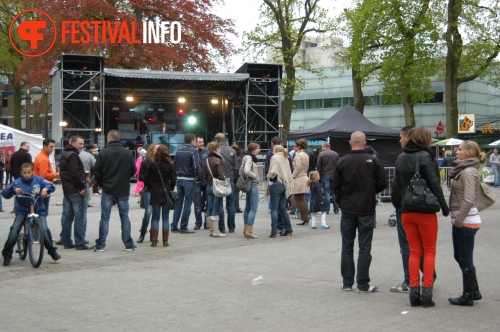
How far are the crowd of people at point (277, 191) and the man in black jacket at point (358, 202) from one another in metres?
0.01

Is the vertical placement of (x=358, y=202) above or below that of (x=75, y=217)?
above

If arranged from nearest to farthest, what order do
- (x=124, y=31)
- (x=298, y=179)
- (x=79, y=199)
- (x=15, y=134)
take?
(x=79, y=199)
(x=298, y=179)
(x=15, y=134)
(x=124, y=31)

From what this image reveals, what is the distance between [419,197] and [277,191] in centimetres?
605

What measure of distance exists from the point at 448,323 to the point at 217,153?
7434 mm

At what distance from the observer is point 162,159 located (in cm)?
1194

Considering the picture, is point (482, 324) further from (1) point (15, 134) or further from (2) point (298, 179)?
(1) point (15, 134)

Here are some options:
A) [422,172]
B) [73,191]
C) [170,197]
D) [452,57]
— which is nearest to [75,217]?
[73,191]

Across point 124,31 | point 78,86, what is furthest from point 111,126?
point 124,31

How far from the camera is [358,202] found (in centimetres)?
787

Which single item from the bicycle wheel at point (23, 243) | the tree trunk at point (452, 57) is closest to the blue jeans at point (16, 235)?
the bicycle wheel at point (23, 243)

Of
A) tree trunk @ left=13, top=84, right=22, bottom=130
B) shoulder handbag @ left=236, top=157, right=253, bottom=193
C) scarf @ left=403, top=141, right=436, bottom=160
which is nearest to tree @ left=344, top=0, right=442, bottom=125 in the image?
tree trunk @ left=13, top=84, right=22, bottom=130

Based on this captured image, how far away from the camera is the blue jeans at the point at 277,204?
12820 millimetres

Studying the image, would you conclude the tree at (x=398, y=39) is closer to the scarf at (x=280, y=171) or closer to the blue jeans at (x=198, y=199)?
the blue jeans at (x=198, y=199)

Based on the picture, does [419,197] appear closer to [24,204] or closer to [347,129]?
[24,204]
